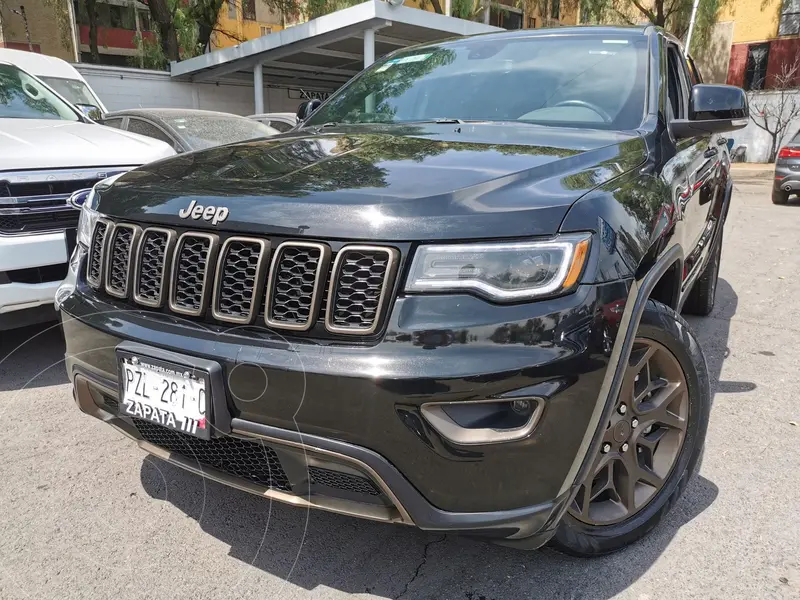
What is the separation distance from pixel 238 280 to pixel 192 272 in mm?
185

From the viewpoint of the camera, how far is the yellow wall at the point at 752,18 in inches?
1040

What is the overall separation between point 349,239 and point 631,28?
2342 millimetres

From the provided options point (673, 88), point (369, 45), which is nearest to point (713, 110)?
point (673, 88)

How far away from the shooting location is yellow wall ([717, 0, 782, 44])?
2642cm

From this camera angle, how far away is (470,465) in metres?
1.59

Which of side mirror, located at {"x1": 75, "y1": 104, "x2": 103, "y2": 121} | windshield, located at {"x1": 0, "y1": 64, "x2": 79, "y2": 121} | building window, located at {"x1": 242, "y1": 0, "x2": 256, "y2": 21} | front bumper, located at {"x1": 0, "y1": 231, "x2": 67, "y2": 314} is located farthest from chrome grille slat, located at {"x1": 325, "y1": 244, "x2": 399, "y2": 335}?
building window, located at {"x1": 242, "y1": 0, "x2": 256, "y2": 21}

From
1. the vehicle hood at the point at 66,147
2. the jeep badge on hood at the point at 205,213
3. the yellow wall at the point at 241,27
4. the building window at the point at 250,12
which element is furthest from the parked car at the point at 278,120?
the building window at the point at 250,12

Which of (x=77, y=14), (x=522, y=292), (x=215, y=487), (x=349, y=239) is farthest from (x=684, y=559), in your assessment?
(x=77, y=14)

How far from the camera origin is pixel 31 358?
396 centimetres

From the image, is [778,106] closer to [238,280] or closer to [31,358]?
[31,358]

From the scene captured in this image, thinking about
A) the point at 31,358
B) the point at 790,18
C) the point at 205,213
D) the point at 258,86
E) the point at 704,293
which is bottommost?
the point at 31,358

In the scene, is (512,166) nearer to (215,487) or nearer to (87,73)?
(215,487)

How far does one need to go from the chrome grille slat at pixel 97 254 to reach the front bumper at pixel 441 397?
2.56 feet

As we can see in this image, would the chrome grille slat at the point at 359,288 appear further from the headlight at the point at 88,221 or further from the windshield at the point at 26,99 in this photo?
the windshield at the point at 26,99
